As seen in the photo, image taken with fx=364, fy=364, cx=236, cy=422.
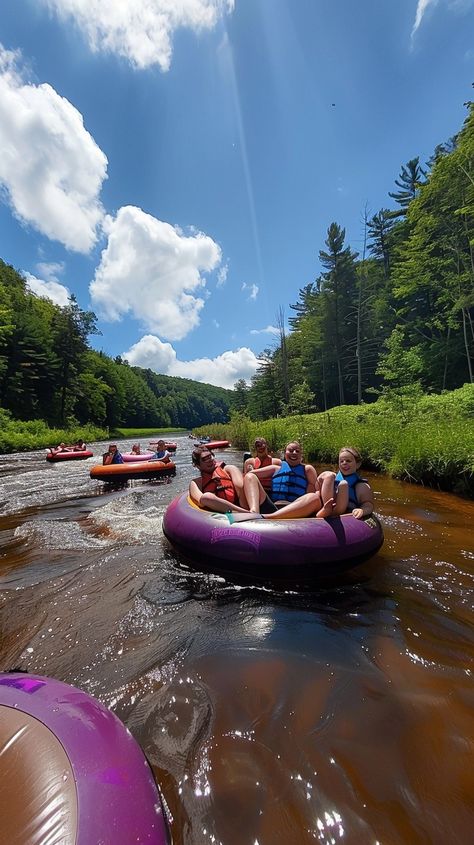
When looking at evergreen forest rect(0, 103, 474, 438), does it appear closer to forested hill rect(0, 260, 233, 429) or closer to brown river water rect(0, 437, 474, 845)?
forested hill rect(0, 260, 233, 429)

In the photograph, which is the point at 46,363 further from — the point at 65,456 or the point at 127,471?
the point at 127,471

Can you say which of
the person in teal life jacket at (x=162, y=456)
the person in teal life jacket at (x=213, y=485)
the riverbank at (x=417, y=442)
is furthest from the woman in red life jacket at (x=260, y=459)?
the person in teal life jacket at (x=162, y=456)

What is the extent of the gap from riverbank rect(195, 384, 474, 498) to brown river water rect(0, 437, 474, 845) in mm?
2725

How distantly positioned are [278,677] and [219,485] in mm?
2297

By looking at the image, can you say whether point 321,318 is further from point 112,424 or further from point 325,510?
point 112,424

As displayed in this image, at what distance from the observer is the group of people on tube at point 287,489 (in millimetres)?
3832

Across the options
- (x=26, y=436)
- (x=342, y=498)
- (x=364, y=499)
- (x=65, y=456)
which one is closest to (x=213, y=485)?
(x=342, y=498)

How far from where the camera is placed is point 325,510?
364cm

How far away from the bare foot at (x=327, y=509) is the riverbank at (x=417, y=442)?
13.7ft

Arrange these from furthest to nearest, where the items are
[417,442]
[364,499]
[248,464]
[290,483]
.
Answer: [417,442] → [248,464] → [290,483] → [364,499]

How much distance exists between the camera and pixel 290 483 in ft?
14.6

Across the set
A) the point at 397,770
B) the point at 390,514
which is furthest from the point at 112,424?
the point at 397,770

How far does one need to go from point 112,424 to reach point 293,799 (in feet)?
179

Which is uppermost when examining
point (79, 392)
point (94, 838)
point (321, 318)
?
point (321, 318)
